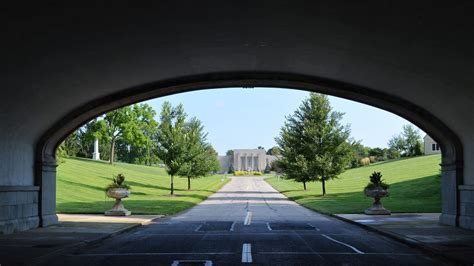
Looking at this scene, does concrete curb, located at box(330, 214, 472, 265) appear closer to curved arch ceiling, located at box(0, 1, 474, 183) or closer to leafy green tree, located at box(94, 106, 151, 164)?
curved arch ceiling, located at box(0, 1, 474, 183)

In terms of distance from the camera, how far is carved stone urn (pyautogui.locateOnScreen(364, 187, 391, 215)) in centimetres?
2658

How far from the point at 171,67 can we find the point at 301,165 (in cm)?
2856

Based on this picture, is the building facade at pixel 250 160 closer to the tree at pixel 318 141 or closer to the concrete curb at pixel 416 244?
the tree at pixel 318 141

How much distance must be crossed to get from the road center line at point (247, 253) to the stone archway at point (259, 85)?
273 inches

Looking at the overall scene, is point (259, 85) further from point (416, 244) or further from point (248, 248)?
point (416, 244)

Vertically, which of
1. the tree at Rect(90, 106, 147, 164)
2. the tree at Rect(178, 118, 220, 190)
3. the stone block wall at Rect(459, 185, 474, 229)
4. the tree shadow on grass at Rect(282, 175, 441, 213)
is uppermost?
the tree at Rect(90, 106, 147, 164)

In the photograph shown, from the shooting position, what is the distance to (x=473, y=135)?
1888 centimetres

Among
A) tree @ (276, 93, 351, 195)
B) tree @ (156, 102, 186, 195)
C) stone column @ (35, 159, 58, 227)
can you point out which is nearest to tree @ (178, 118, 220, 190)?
tree @ (156, 102, 186, 195)

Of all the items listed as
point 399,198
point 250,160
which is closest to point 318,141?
point 399,198

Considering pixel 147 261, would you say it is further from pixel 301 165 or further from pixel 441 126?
pixel 301 165

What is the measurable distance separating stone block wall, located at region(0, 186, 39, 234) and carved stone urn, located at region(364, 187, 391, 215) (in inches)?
616

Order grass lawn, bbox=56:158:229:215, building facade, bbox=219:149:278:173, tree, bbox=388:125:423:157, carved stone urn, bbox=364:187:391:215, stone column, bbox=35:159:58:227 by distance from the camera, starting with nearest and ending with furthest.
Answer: stone column, bbox=35:159:58:227 → carved stone urn, bbox=364:187:391:215 → grass lawn, bbox=56:158:229:215 → tree, bbox=388:125:423:157 → building facade, bbox=219:149:278:173

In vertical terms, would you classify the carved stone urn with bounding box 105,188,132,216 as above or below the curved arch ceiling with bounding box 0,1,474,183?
below

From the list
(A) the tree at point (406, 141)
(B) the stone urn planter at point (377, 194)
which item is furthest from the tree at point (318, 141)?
(A) the tree at point (406, 141)
